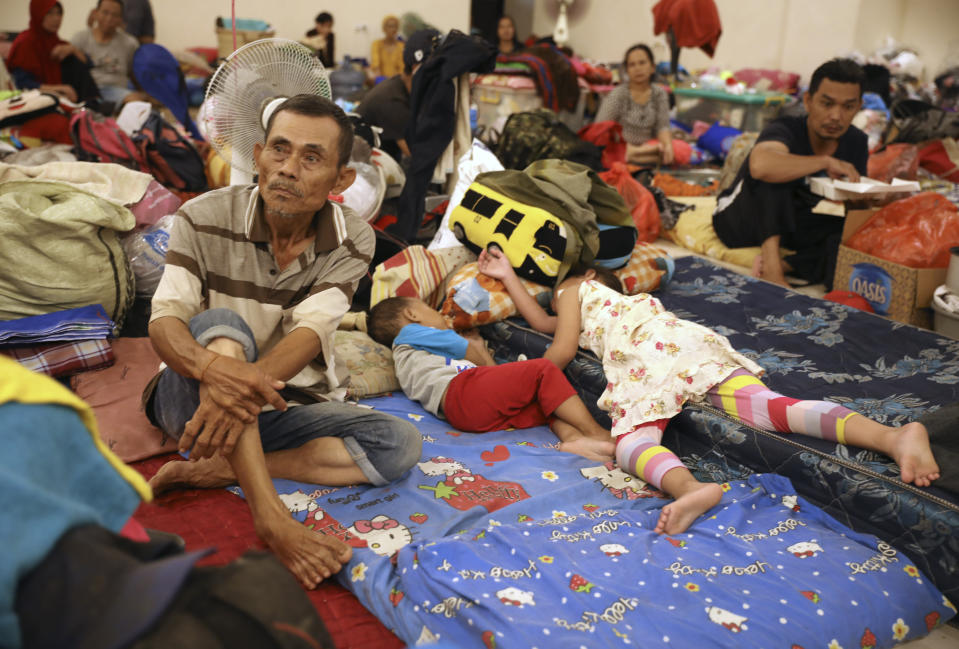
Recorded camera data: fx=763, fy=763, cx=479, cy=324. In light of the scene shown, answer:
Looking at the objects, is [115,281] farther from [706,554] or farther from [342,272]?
[706,554]

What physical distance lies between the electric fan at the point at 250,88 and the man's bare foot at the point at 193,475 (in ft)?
3.26

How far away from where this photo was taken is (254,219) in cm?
197

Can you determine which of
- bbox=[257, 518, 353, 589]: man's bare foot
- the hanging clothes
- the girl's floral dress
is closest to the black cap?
the hanging clothes

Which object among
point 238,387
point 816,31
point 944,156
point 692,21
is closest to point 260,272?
point 238,387

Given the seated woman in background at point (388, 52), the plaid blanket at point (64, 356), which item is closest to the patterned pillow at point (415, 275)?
the plaid blanket at point (64, 356)

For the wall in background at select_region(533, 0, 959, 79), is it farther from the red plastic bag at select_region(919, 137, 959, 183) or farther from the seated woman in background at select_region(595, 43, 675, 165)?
the seated woman in background at select_region(595, 43, 675, 165)

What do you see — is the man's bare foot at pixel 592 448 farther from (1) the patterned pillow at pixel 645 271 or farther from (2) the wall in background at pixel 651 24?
(2) the wall in background at pixel 651 24

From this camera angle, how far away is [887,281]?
338 centimetres

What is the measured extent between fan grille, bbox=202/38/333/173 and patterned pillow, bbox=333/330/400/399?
0.71 m

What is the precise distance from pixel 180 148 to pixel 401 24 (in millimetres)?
7143

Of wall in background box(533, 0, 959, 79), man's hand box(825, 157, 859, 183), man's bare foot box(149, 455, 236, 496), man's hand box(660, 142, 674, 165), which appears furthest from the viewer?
wall in background box(533, 0, 959, 79)

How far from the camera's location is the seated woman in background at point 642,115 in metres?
6.10

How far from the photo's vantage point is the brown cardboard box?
3279 millimetres

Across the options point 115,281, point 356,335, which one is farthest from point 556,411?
point 115,281
